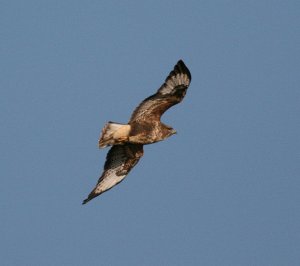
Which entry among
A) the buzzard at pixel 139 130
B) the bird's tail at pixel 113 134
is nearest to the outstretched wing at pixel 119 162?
the buzzard at pixel 139 130

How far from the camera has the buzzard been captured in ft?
52.5

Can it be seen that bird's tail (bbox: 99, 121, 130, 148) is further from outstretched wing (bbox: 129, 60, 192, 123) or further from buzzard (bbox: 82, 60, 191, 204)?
outstretched wing (bbox: 129, 60, 192, 123)

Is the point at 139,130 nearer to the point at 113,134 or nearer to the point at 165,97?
the point at 113,134

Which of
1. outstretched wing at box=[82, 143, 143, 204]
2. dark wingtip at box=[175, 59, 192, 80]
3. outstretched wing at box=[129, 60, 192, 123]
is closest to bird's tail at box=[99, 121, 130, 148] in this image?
outstretched wing at box=[129, 60, 192, 123]

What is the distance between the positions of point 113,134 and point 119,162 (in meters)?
1.05

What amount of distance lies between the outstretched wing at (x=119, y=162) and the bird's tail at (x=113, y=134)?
696 millimetres

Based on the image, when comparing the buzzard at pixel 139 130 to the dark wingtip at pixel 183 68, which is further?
the dark wingtip at pixel 183 68

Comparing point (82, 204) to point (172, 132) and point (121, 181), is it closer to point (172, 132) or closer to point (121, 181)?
point (121, 181)

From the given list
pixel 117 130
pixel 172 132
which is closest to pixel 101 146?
pixel 117 130

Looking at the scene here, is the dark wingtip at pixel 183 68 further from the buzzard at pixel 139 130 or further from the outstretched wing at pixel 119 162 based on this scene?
the outstretched wing at pixel 119 162

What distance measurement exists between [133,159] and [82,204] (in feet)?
5.35

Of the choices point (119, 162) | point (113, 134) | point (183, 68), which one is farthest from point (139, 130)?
point (183, 68)

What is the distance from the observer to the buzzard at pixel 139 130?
16016mm

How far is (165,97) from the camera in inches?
644
